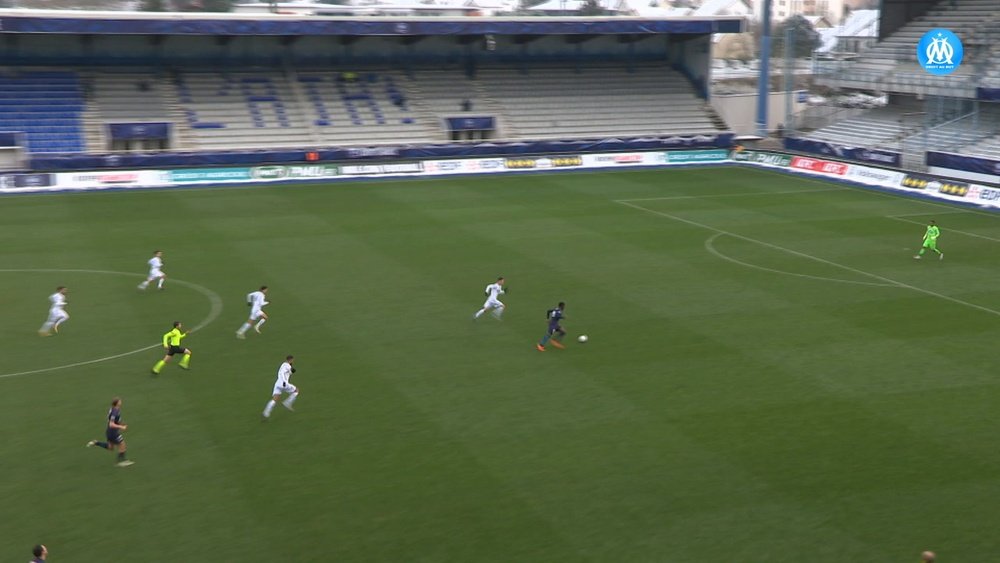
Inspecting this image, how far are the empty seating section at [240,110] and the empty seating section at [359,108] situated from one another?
4.29ft

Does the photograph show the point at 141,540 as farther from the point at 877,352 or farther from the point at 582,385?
the point at 877,352

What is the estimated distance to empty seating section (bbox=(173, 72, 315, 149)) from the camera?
63.7 meters

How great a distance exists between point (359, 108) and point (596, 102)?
1720 centimetres

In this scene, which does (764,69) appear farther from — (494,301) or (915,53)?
(494,301)

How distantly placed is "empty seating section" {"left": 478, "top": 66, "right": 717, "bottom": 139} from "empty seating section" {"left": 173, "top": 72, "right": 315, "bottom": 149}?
14456mm

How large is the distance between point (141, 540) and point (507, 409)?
838 centimetres


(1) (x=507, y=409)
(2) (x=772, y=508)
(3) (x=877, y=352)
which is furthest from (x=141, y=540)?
(3) (x=877, y=352)

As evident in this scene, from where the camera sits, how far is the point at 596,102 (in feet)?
244

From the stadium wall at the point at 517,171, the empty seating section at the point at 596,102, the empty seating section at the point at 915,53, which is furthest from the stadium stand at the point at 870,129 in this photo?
the empty seating section at the point at 596,102

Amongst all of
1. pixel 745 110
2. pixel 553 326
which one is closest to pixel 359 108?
pixel 745 110

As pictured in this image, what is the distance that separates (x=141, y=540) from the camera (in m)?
16.0

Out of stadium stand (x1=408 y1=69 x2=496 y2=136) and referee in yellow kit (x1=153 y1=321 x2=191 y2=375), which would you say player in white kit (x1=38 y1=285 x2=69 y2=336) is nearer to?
referee in yellow kit (x1=153 y1=321 x2=191 y2=375)

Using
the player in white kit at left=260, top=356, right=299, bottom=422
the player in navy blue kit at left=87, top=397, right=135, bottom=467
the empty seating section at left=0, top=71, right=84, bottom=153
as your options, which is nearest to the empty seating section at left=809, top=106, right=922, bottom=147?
the empty seating section at left=0, top=71, right=84, bottom=153

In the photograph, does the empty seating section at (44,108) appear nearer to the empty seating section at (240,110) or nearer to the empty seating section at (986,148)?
the empty seating section at (240,110)
